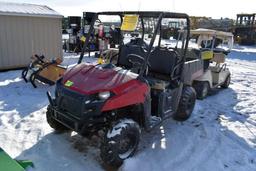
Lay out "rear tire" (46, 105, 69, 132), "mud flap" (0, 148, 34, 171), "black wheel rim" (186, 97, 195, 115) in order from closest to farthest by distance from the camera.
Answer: "mud flap" (0, 148, 34, 171)
"rear tire" (46, 105, 69, 132)
"black wheel rim" (186, 97, 195, 115)

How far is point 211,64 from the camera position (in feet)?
22.8

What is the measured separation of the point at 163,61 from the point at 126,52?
1.94 feet

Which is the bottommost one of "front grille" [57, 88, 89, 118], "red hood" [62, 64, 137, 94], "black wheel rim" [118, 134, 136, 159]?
"black wheel rim" [118, 134, 136, 159]

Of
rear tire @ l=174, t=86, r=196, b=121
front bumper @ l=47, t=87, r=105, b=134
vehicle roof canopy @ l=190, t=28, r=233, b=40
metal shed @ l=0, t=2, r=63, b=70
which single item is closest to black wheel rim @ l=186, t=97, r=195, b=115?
rear tire @ l=174, t=86, r=196, b=121

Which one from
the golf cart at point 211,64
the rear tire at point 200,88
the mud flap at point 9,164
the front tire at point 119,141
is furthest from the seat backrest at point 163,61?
the mud flap at point 9,164

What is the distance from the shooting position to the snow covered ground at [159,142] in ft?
10.4

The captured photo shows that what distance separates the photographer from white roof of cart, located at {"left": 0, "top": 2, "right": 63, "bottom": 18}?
7.52 metres

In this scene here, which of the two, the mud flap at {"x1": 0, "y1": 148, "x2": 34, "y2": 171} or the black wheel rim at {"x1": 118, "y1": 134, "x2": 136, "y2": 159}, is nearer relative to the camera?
the mud flap at {"x1": 0, "y1": 148, "x2": 34, "y2": 171}

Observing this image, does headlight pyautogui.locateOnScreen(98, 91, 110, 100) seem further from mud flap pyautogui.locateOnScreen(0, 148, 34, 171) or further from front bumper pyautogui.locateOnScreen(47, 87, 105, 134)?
mud flap pyautogui.locateOnScreen(0, 148, 34, 171)

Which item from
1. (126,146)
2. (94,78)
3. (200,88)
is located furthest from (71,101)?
(200,88)

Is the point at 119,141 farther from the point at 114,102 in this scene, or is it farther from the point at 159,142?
the point at 159,142

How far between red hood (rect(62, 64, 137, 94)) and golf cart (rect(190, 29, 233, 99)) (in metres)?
2.64

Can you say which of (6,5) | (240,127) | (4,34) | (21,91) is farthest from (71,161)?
(6,5)

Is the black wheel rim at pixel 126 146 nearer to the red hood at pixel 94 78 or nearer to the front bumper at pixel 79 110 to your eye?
the front bumper at pixel 79 110
